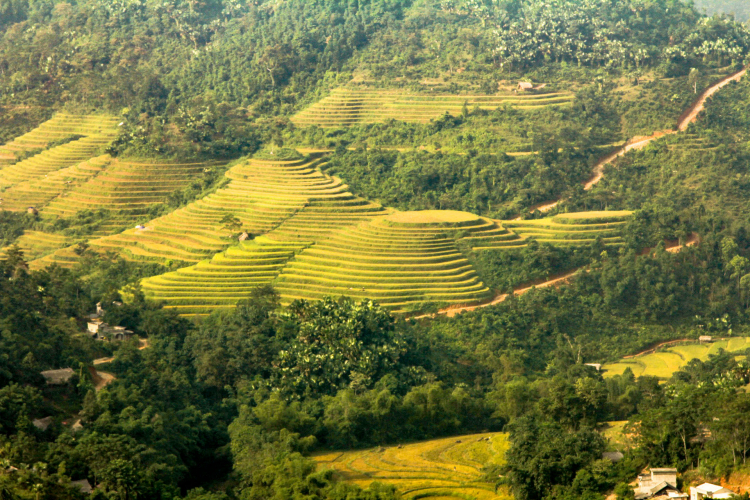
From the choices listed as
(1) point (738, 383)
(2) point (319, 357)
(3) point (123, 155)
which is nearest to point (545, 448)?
(1) point (738, 383)

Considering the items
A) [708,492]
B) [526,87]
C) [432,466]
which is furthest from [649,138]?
[708,492]

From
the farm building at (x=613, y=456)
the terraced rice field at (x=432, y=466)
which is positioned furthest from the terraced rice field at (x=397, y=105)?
the farm building at (x=613, y=456)

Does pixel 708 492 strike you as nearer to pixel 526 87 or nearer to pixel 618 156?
pixel 618 156

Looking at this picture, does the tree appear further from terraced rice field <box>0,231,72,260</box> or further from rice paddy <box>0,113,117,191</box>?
rice paddy <box>0,113,117,191</box>

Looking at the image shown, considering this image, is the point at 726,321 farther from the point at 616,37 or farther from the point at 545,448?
the point at 616,37

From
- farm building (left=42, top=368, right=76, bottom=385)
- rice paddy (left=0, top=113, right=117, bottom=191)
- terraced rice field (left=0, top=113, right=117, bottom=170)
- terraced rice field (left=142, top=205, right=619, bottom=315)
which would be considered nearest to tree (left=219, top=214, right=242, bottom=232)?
terraced rice field (left=142, top=205, right=619, bottom=315)
